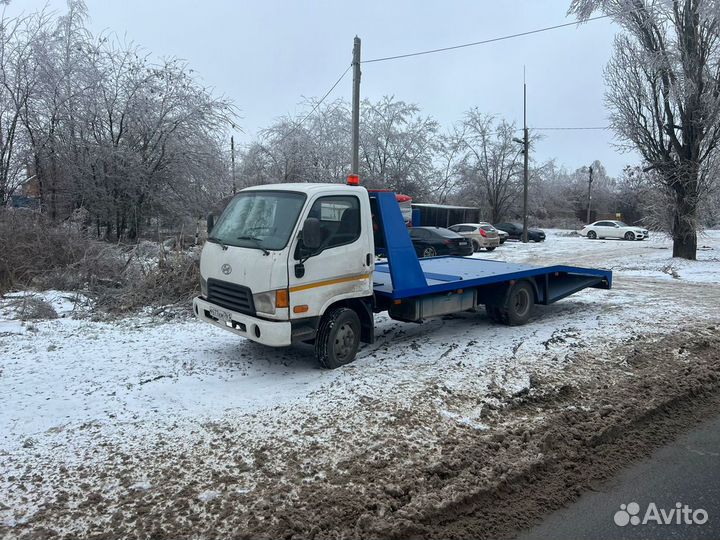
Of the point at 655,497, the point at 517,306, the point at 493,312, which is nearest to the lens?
the point at 655,497

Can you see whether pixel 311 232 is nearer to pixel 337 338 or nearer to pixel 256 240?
pixel 256 240

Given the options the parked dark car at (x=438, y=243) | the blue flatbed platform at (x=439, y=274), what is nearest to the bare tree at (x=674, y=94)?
the parked dark car at (x=438, y=243)

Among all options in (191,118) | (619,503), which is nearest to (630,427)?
(619,503)

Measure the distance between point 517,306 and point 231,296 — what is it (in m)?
5.04

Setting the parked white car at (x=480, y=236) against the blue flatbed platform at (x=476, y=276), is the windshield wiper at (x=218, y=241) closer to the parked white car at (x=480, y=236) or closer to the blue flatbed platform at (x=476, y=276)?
the blue flatbed platform at (x=476, y=276)

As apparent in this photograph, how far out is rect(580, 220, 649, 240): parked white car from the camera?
3703cm

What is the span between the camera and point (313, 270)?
5.93 metres

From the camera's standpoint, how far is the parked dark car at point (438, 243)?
21.8 meters

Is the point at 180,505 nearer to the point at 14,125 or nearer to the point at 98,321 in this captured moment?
the point at 98,321

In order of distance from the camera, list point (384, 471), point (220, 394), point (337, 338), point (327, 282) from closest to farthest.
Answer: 1. point (384, 471)
2. point (220, 394)
3. point (327, 282)
4. point (337, 338)

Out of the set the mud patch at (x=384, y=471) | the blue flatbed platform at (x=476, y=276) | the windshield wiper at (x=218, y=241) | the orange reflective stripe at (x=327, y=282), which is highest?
the windshield wiper at (x=218, y=241)

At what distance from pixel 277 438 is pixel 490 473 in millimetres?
1784

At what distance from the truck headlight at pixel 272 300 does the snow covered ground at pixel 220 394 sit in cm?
86
